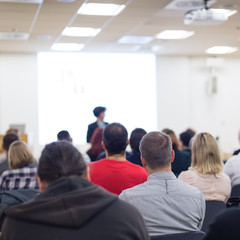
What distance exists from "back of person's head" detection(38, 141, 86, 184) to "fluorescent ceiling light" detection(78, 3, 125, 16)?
5.28 m

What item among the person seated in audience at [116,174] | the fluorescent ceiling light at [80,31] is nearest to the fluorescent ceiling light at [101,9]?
the fluorescent ceiling light at [80,31]

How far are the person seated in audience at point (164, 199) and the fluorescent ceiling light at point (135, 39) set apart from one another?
710 centimetres

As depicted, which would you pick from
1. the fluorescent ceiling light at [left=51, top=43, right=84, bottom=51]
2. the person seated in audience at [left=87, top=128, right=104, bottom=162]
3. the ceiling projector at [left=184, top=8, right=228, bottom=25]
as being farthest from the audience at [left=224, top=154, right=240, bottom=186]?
the fluorescent ceiling light at [left=51, top=43, right=84, bottom=51]

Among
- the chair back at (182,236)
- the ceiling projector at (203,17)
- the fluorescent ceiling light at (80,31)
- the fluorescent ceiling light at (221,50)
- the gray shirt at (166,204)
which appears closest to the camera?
the chair back at (182,236)

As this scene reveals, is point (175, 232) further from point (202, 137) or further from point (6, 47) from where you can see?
point (6, 47)

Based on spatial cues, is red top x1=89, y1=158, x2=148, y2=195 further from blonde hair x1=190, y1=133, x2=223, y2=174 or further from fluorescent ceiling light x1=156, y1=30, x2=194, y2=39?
fluorescent ceiling light x1=156, y1=30, x2=194, y2=39

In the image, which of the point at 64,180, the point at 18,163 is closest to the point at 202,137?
the point at 18,163

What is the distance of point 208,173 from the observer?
361 centimetres

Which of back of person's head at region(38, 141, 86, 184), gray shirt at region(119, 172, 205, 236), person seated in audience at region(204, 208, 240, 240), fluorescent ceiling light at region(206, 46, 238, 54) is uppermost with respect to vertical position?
fluorescent ceiling light at region(206, 46, 238, 54)

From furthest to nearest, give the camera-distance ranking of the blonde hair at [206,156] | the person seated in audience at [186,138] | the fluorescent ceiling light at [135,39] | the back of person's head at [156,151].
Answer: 1. the fluorescent ceiling light at [135,39]
2. the person seated in audience at [186,138]
3. the blonde hair at [206,156]
4. the back of person's head at [156,151]

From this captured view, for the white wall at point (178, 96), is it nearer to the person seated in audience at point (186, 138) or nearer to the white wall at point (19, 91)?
the white wall at point (19, 91)

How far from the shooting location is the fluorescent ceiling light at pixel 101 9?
6.72m

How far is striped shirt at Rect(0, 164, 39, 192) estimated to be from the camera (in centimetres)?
419

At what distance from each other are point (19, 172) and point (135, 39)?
5909 millimetres
